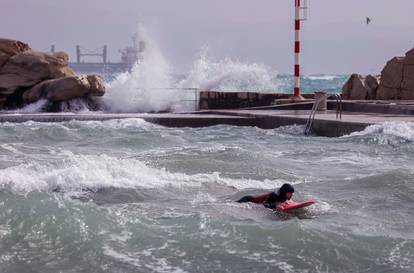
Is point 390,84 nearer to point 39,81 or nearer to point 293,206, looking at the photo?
point 39,81

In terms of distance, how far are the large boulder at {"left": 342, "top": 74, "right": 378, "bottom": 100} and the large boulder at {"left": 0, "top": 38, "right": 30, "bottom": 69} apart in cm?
966

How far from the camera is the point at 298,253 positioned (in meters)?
5.77

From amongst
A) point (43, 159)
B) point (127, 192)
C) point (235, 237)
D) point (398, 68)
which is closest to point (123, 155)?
point (43, 159)

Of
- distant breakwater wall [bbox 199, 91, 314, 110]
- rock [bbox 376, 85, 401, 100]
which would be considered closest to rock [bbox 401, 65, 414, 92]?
rock [bbox 376, 85, 401, 100]

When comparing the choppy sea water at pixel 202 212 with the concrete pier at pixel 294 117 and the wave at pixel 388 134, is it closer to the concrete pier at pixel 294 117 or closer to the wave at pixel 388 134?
the wave at pixel 388 134

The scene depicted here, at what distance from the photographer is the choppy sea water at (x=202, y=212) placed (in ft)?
18.4

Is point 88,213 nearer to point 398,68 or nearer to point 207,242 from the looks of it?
point 207,242

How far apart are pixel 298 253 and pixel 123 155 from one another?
628 centimetres

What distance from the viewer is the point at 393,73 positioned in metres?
20.6

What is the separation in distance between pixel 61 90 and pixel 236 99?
495 centimetres

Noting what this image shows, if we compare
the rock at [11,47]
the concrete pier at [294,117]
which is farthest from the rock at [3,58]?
the concrete pier at [294,117]

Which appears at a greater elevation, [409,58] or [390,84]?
[409,58]

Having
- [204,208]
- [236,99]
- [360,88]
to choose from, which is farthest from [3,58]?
[204,208]

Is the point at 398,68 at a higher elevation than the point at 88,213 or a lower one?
higher
